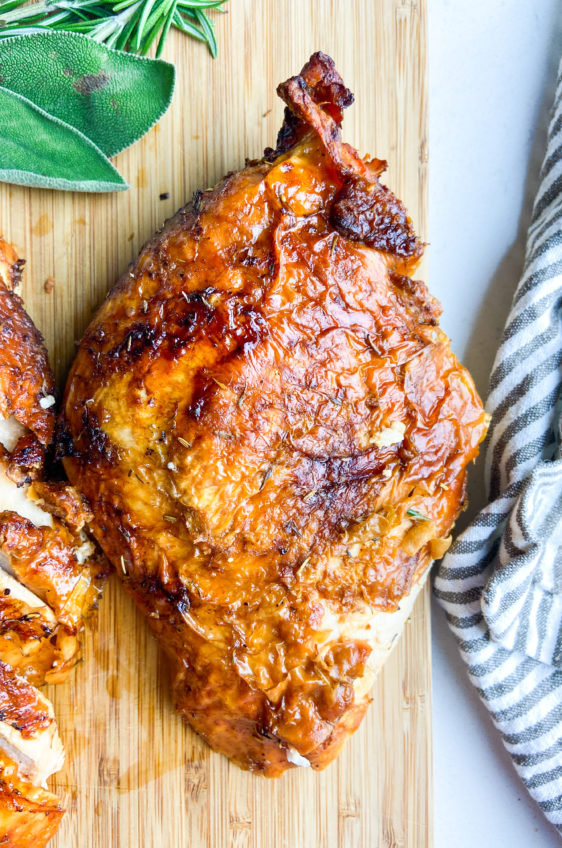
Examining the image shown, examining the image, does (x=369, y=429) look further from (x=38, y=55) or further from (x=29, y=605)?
(x=38, y=55)

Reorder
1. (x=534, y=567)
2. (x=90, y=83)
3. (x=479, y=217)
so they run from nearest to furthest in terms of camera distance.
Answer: (x=90, y=83), (x=534, y=567), (x=479, y=217)

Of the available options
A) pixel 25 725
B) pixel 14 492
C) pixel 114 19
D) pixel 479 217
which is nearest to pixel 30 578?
pixel 14 492

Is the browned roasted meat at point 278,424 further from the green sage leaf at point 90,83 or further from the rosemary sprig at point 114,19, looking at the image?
the rosemary sprig at point 114,19

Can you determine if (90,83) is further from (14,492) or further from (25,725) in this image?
(25,725)

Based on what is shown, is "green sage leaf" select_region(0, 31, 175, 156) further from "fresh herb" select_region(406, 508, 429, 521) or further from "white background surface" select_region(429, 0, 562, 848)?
"fresh herb" select_region(406, 508, 429, 521)

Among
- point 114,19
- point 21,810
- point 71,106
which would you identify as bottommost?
point 21,810

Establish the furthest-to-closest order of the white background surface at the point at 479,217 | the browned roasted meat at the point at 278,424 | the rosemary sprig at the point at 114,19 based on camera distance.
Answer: the white background surface at the point at 479,217 → the rosemary sprig at the point at 114,19 → the browned roasted meat at the point at 278,424

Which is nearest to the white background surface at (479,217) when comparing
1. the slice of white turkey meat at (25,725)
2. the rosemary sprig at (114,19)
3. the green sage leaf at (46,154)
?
the rosemary sprig at (114,19)

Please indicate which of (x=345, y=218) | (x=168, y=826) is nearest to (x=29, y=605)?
(x=168, y=826)
